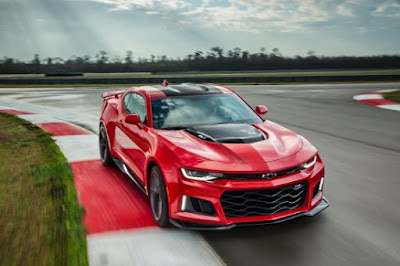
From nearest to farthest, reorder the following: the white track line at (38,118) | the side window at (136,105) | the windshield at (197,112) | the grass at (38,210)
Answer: the grass at (38,210) < the windshield at (197,112) < the side window at (136,105) < the white track line at (38,118)

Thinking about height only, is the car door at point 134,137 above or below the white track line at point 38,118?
above

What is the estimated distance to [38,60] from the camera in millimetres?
59406

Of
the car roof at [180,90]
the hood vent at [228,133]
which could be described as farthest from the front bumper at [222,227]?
the car roof at [180,90]

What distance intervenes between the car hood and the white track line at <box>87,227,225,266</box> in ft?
2.44

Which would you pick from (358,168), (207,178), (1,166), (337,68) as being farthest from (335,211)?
(337,68)

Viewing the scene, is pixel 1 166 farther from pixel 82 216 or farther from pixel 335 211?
pixel 335 211

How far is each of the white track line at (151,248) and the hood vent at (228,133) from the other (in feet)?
3.23

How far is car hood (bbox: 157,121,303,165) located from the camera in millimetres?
4023

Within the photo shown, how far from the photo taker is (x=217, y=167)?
12.8ft

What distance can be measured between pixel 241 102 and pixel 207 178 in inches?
82.1

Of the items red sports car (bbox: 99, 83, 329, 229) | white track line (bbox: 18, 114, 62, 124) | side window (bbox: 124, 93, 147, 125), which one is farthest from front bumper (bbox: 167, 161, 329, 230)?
white track line (bbox: 18, 114, 62, 124)

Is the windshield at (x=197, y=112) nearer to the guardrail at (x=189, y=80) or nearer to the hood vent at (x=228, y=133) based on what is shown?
the hood vent at (x=228, y=133)

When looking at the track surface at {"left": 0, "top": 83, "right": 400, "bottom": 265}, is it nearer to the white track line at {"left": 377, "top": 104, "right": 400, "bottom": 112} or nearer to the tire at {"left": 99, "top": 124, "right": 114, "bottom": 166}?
the tire at {"left": 99, "top": 124, "right": 114, "bottom": 166}

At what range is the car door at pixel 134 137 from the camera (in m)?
4.98
